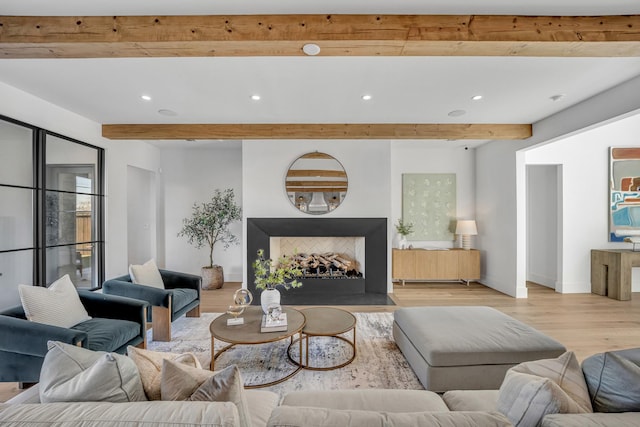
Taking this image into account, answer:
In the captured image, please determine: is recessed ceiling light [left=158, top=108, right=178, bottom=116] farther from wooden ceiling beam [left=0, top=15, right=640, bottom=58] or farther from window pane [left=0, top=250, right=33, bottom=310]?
Answer: window pane [left=0, top=250, right=33, bottom=310]

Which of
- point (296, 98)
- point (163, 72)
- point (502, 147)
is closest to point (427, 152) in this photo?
point (502, 147)

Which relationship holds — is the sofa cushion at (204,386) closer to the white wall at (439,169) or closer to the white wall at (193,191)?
the white wall at (193,191)

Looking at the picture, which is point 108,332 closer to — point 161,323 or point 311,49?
point 161,323

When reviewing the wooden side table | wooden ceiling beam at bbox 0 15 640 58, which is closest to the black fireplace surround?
wooden ceiling beam at bbox 0 15 640 58

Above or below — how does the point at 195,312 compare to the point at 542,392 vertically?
below

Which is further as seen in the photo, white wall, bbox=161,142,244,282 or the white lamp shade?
white wall, bbox=161,142,244,282

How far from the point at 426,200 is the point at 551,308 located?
250 centimetres

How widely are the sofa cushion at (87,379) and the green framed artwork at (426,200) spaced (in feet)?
16.3

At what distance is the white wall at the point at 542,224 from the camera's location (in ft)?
16.0

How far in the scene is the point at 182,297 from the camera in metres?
3.04

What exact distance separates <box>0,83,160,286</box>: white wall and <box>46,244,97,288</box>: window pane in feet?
0.65

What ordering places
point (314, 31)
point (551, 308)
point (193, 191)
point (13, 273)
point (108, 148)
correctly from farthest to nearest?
1. point (193, 191)
2. point (108, 148)
3. point (551, 308)
4. point (13, 273)
5. point (314, 31)

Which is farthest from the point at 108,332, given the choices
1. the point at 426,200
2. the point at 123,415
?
the point at 426,200

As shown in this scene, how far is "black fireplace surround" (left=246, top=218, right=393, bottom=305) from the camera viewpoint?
4449 mm
